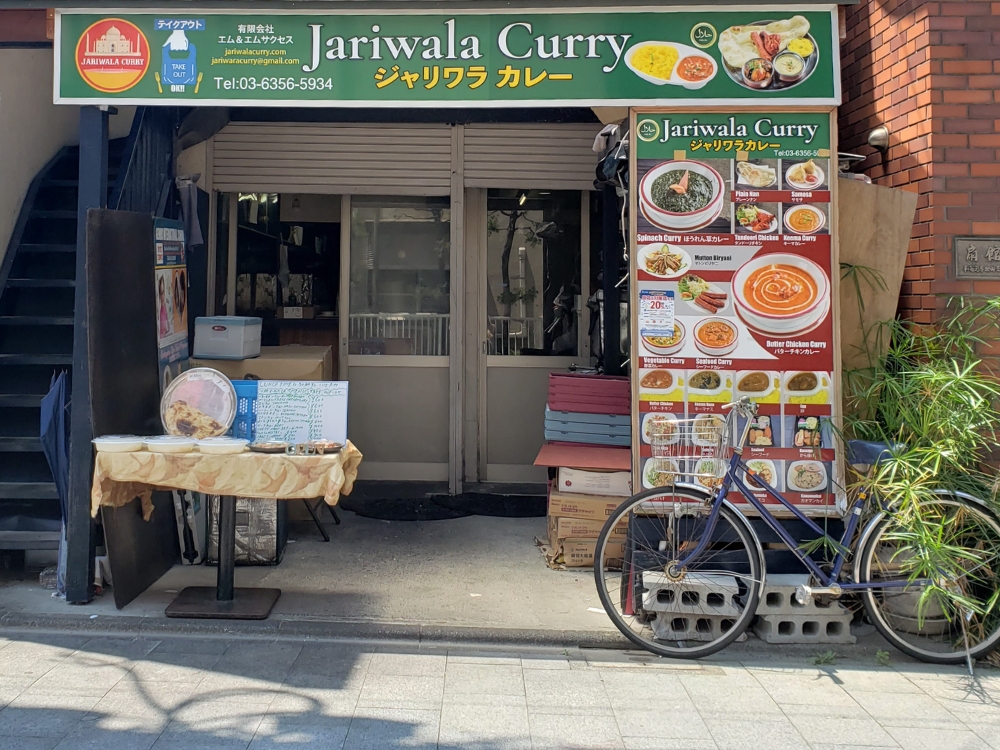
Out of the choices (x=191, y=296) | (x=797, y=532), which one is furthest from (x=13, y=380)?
(x=797, y=532)

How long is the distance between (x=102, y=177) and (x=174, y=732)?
323 cm

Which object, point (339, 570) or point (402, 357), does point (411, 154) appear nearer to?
point (402, 357)

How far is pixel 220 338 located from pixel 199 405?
60.9 inches

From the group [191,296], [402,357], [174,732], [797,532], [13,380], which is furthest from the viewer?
[402,357]

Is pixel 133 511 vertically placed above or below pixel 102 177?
below

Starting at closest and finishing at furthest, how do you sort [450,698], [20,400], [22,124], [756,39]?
[450,698], [756,39], [20,400], [22,124]

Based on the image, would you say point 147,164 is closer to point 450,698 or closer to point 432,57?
point 432,57

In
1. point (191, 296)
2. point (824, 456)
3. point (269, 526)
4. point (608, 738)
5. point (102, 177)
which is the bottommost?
point (608, 738)

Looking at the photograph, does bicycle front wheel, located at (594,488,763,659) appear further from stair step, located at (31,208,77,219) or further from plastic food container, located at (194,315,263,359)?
stair step, located at (31,208,77,219)

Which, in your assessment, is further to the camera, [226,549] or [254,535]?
[254,535]

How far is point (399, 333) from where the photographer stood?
783 cm

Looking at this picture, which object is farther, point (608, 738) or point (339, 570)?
point (339, 570)

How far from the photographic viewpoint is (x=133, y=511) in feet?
16.7

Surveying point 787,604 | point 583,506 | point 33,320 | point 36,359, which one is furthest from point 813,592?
point 33,320
